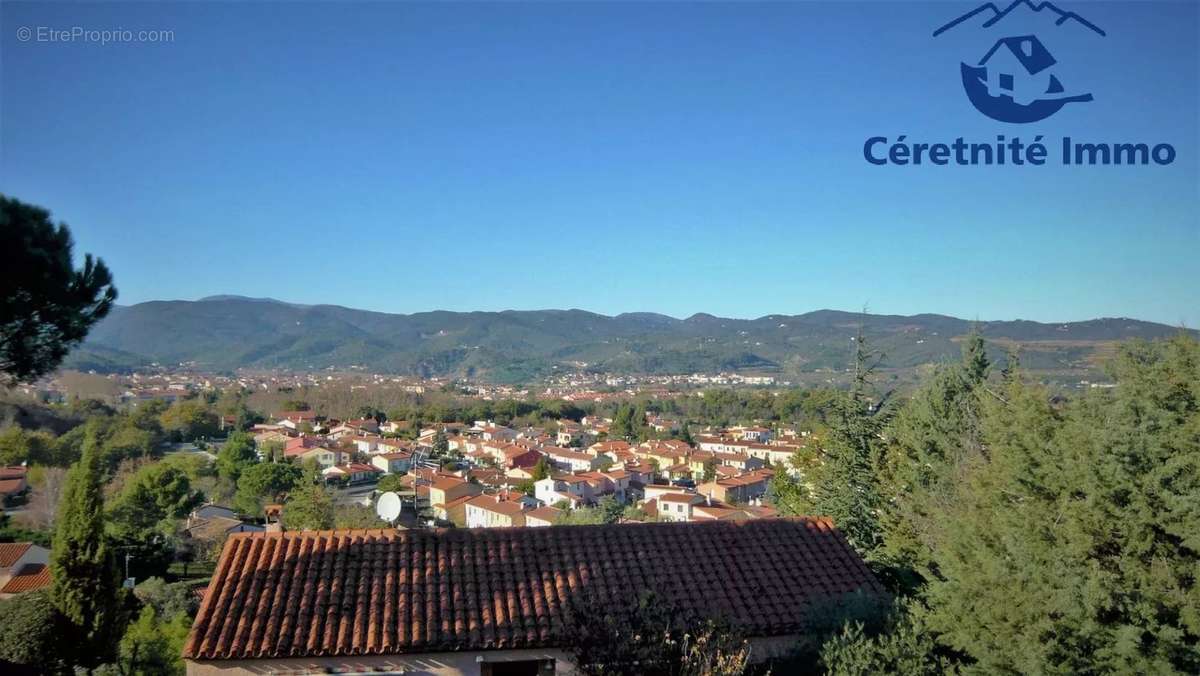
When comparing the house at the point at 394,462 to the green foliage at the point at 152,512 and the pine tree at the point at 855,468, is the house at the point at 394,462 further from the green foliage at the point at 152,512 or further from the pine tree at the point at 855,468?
the pine tree at the point at 855,468

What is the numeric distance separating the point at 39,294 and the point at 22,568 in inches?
896

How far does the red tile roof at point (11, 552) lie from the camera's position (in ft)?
77.2

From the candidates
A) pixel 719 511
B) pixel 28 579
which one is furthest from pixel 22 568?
pixel 719 511

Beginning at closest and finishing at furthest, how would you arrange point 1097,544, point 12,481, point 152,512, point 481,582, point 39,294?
point 39,294
point 1097,544
point 481,582
point 152,512
point 12,481

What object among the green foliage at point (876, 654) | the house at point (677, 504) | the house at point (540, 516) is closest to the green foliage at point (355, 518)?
the house at point (540, 516)

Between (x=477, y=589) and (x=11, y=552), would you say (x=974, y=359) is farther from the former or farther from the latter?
(x=11, y=552)

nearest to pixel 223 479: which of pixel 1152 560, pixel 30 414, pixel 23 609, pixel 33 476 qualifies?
pixel 33 476

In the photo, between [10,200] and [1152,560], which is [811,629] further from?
[10,200]

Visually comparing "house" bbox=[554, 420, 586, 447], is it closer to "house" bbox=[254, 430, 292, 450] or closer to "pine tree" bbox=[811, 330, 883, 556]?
"house" bbox=[254, 430, 292, 450]

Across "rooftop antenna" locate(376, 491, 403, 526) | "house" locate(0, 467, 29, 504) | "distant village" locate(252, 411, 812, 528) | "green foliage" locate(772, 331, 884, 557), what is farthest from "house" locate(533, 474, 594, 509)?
"rooftop antenna" locate(376, 491, 403, 526)

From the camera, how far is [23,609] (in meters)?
13.6

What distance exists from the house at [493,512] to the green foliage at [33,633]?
25.4m

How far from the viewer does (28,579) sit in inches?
902

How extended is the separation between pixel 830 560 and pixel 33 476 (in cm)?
3988
